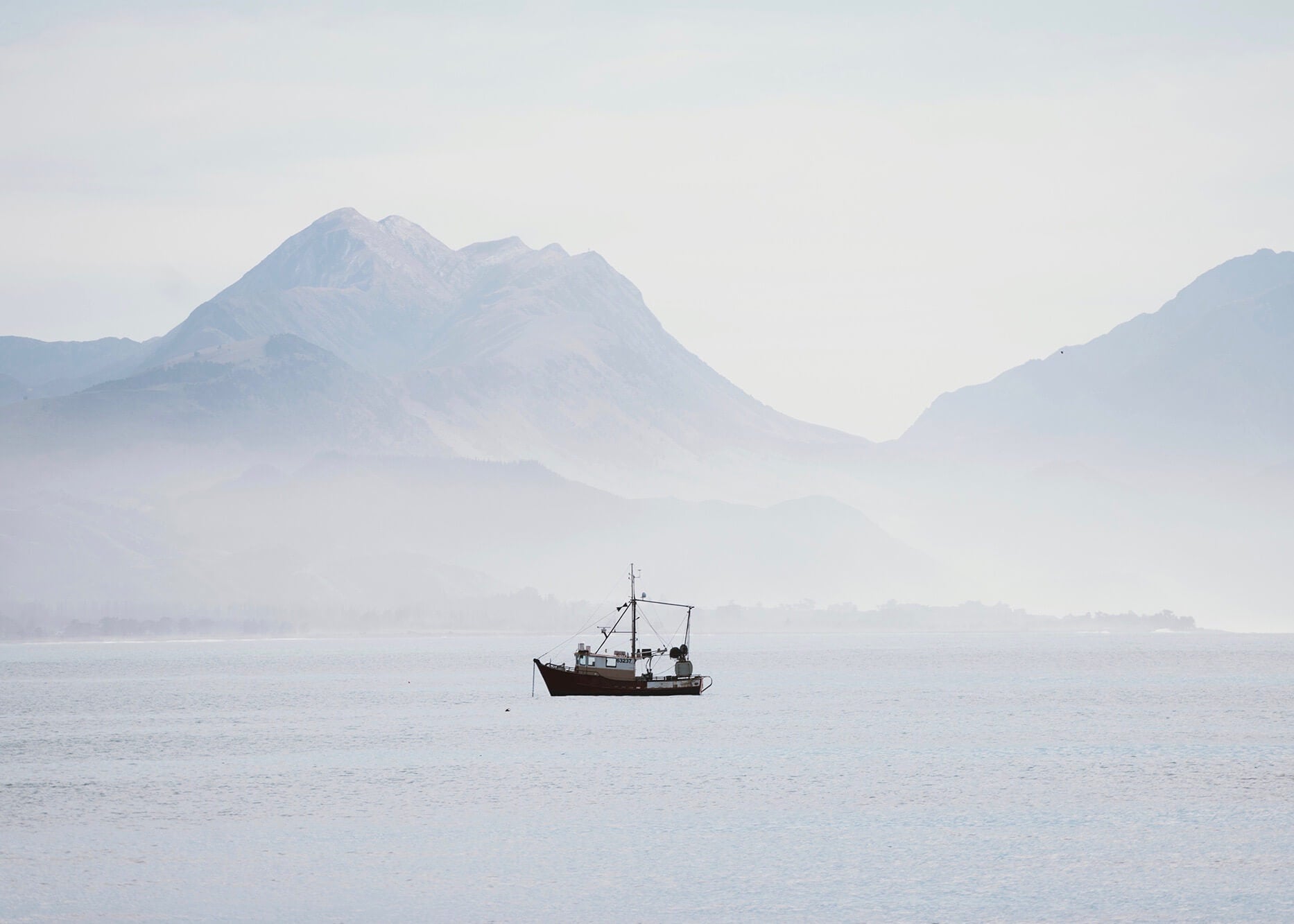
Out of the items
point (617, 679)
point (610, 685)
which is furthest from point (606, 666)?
point (610, 685)

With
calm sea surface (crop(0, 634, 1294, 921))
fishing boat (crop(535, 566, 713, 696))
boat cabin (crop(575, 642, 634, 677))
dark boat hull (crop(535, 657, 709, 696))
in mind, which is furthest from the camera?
boat cabin (crop(575, 642, 634, 677))

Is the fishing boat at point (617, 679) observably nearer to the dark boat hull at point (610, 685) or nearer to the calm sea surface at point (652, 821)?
the dark boat hull at point (610, 685)

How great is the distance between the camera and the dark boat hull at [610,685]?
555ft

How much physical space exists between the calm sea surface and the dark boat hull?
824 inches

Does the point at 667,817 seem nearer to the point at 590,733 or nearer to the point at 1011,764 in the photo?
the point at 1011,764

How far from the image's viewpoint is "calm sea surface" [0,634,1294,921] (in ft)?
196

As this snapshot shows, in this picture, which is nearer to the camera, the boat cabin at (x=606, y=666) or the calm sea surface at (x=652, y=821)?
the calm sea surface at (x=652, y=821)

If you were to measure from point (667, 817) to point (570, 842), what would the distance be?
30.9 feet

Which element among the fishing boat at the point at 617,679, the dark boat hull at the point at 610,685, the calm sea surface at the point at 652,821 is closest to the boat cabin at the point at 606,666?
the fishing boat at the point at 617,679

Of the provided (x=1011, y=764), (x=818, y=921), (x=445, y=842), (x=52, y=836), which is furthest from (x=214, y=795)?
(x=1011, y=764)

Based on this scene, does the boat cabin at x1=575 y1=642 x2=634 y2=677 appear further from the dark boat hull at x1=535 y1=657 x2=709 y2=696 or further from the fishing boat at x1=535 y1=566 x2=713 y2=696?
the dark boat hull at x1=535 y1=657 x2=709 y2=696

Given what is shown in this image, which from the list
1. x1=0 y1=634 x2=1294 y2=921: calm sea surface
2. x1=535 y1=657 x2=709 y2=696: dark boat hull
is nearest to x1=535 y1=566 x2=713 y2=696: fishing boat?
x1=535 y1=657 x2=709 y2=696: dark boat hull

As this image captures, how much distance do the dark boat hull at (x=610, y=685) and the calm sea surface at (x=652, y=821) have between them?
2092cm

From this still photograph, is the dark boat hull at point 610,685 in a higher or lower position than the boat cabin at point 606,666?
lower
